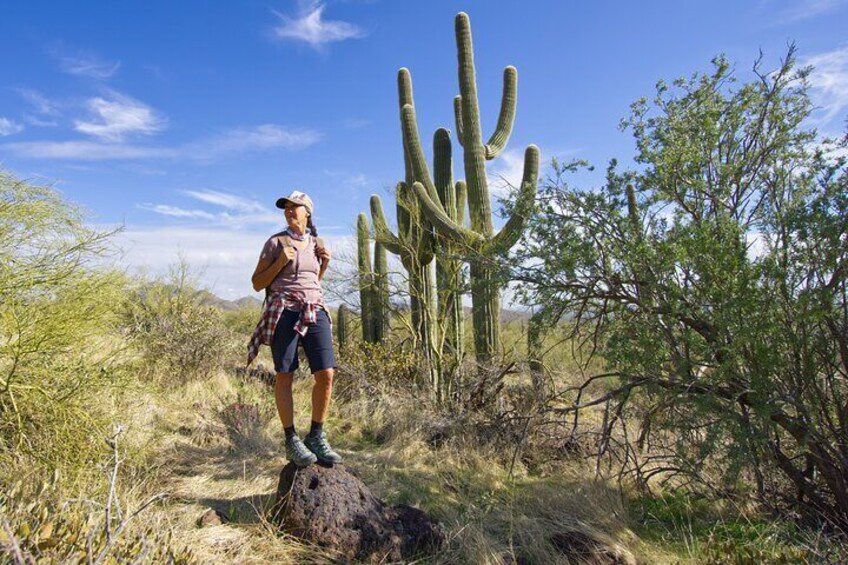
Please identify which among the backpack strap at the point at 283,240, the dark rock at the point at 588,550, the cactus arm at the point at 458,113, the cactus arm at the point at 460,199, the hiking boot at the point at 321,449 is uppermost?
the cactus arm at the point at 458,113

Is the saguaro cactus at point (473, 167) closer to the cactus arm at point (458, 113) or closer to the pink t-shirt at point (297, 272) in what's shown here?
the cactus arm at point (458, 113)

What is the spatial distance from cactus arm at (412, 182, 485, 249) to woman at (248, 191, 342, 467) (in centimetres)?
362

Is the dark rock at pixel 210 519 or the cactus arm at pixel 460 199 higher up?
the cactus arm at pixel 460 199

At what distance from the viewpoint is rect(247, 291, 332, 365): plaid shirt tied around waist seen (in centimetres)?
341

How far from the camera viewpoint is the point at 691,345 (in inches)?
142

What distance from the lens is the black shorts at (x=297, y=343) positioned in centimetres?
344

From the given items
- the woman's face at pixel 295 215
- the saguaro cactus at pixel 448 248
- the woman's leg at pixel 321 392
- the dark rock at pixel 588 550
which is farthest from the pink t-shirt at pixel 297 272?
the saguaro cactus at pixel 448 248

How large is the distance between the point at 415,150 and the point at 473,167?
987mm

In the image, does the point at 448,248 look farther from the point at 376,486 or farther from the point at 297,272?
the point at 297,272

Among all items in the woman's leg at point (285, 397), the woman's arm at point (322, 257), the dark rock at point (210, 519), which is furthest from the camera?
the woman's arm at point (322, 257)

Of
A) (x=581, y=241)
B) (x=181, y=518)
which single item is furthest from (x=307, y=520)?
(x=581, y=241)

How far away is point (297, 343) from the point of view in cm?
351

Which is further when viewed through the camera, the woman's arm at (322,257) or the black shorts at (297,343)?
the woman's arm at (322,257)

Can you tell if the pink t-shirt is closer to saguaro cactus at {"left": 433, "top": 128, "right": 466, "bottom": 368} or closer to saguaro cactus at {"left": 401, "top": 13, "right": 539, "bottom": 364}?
saguaro cactus at {"left": 401, "top": 13, "right": 539, "bottom": 364}
